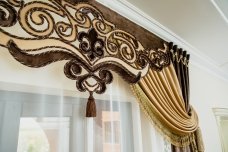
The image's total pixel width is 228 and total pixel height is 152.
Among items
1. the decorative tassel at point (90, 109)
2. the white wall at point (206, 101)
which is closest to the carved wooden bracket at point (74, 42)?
the decorative tassel at point (90, 109)

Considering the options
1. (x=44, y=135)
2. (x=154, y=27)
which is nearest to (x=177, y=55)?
(x=154, y=27)

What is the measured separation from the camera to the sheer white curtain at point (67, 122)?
0.70 meters

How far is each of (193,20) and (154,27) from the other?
1.24 ft

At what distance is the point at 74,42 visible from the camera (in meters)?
0.86

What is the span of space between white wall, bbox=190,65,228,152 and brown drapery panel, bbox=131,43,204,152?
478 mm

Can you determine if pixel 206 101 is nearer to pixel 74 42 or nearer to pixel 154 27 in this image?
pixel 154 27

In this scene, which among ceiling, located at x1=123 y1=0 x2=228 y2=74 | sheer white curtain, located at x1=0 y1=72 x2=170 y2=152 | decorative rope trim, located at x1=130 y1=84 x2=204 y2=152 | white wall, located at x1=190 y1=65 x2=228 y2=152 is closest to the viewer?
sheer white curtain, located at x1=0 y1=72 x2=170 y2=152

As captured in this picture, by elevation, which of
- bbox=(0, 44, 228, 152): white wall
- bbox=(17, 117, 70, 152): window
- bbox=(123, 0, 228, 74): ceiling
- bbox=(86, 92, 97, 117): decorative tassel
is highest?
bbox=(123, 0, 228, 74): ceiling

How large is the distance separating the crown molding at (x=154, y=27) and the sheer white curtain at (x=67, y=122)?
0.44 meters

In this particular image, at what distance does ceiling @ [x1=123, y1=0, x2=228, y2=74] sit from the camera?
137 centimetres

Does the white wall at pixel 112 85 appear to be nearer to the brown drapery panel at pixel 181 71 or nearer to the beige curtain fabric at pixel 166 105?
the beige curtain fabric at pixel 166 105

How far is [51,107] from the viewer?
0.82 meters

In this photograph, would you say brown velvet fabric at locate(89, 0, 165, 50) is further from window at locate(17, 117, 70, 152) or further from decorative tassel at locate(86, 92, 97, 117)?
window at locate(17, 117, 70, 152)

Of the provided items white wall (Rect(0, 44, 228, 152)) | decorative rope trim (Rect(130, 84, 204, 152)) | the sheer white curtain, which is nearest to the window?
the sheer white curtain
